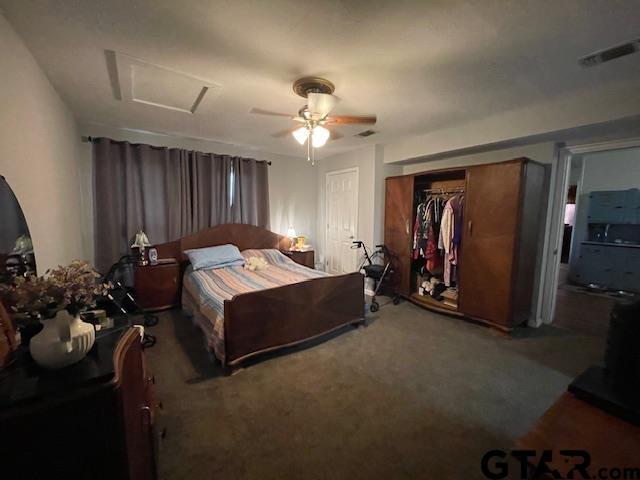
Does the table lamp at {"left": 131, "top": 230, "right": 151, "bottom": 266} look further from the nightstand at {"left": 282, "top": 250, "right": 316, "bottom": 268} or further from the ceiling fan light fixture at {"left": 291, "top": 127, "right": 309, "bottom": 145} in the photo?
the ceiling fan light fixture at {"left": 291, "top": 127, "right": 309, "bottom": 145}

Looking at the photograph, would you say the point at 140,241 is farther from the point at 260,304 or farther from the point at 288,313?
the point at 288,313

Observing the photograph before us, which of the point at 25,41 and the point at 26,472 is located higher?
the point at 25,41

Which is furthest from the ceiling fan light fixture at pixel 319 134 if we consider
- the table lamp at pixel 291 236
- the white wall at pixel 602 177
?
the white wall at pixel 602 177

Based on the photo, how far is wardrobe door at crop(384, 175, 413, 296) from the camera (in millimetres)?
3898

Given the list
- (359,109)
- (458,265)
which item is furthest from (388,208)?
(359,109)

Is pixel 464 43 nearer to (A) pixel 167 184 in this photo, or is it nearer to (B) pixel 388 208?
(B) pixel 388 208

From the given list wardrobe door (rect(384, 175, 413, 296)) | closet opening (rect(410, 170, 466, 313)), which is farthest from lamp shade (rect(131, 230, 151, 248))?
closet opening (rect(410, 170, 466, 313))

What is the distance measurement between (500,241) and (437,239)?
794 mm

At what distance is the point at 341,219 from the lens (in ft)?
16.4

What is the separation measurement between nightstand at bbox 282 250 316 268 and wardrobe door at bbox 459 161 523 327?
2412 millimetres

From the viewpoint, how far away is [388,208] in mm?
4180

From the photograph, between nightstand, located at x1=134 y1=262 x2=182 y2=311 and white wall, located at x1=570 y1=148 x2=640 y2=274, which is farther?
white wall, located at x1=570 y1=148 x2=640 y2=274

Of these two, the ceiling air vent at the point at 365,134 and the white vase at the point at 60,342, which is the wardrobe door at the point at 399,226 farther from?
the white vase at the point at 60,342

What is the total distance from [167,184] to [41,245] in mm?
2052
